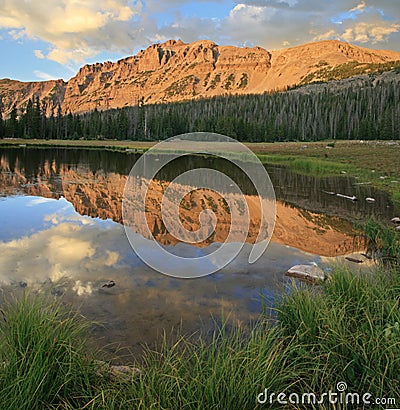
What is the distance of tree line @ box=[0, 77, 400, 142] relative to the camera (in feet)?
261

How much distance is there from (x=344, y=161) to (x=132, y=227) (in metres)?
24.4

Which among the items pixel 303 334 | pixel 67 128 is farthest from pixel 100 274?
pixel 67 128

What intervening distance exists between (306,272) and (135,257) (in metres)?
3.96

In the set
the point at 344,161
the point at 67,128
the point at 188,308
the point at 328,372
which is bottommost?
the point at 188,308

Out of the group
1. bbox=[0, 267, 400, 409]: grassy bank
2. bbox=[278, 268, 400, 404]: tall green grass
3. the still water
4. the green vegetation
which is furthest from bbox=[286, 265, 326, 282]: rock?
bbox=[0, 267, 400, 409]: grassy bank

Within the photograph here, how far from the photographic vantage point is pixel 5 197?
16.2m

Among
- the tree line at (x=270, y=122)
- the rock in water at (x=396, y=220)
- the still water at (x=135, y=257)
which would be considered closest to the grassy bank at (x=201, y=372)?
the still water at (x=135, y=257)

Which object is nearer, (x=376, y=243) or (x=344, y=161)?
(x=376, y=243)

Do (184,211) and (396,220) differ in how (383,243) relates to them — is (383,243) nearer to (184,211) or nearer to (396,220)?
(396,220)

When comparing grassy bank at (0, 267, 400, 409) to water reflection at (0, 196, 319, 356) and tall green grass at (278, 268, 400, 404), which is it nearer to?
tall green grass at (278, 268, 400, 404)

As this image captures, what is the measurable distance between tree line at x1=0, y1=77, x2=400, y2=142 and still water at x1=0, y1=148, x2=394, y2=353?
6382 cm

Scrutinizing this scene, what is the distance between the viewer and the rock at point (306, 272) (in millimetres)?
7039

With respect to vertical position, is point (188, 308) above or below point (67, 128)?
below

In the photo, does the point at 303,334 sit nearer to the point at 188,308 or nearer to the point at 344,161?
the point at 188,308
